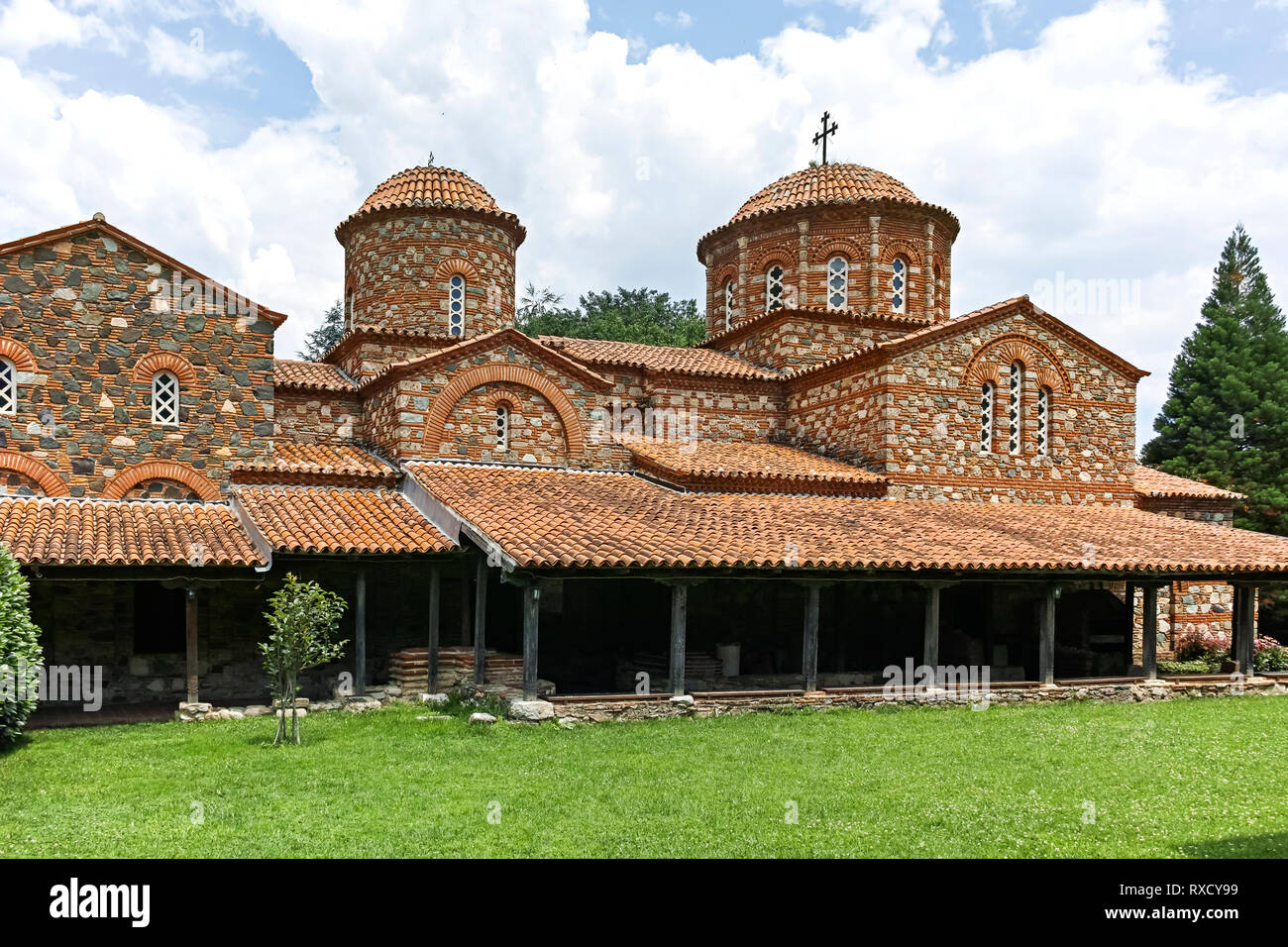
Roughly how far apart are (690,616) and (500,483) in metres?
3.58

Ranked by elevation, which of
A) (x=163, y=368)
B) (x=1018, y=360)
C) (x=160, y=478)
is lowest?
(x=160, y=478)

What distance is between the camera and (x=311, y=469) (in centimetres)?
1443

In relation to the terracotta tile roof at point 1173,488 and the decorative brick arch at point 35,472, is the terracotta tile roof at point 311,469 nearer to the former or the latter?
the decorative brick arch at point 35,472

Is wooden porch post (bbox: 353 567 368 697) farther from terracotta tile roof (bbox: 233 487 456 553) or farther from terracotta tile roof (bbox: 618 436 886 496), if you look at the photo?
terracotta tile roof (bbox: 618 436 886 496)

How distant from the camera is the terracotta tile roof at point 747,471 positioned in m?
15.4

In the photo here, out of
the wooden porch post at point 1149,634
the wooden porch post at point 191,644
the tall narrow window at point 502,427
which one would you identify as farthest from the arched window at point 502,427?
the wooden porch post at point 1149,634

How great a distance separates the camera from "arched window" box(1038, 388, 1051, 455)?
17953mm

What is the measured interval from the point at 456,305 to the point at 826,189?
282 inches

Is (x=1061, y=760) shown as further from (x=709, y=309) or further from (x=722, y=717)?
(x=709, y=309)

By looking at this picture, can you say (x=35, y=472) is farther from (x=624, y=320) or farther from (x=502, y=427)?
(x=624, y=320)

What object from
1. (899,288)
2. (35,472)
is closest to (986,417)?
(899,288)

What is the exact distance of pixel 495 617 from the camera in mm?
15898
